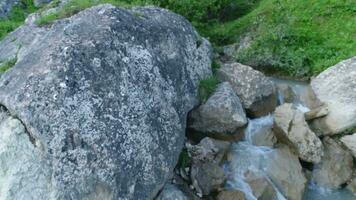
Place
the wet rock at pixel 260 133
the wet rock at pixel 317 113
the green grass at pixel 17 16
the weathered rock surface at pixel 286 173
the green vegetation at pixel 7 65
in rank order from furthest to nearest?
1. the green grass at pixel 17 16
2. the wet rock at pixel 317 113
3. the wet rock at pixel 260 133
4. the weathered rock surface at pixel 286 173
5. the green vegetation at pixel 7 65

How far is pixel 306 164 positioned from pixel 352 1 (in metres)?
9.20

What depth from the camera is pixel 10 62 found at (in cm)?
1223

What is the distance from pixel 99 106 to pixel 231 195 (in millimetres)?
4480

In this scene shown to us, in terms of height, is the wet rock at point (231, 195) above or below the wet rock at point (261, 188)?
above

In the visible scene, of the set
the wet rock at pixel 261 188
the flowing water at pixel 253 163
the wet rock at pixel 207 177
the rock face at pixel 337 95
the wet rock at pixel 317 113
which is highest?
the rock face at pixel 337 95

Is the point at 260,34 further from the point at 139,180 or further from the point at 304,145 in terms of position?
the point at 139,180

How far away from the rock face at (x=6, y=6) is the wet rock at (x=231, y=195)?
15149mm

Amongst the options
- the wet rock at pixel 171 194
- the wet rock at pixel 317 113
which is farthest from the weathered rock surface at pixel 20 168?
the wet rock at pixel 317 113

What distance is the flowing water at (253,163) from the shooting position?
44.2 ft

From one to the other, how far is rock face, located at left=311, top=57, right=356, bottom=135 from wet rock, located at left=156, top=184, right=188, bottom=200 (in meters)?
5.59

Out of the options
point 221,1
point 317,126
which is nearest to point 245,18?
point 221,1

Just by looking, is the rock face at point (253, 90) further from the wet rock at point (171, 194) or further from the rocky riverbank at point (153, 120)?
the wet rock at point (171, 194)

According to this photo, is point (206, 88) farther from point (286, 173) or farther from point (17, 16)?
point (17, 16)

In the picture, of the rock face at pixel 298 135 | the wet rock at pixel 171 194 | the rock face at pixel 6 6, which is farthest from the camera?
the rock face at pixel 6 6
